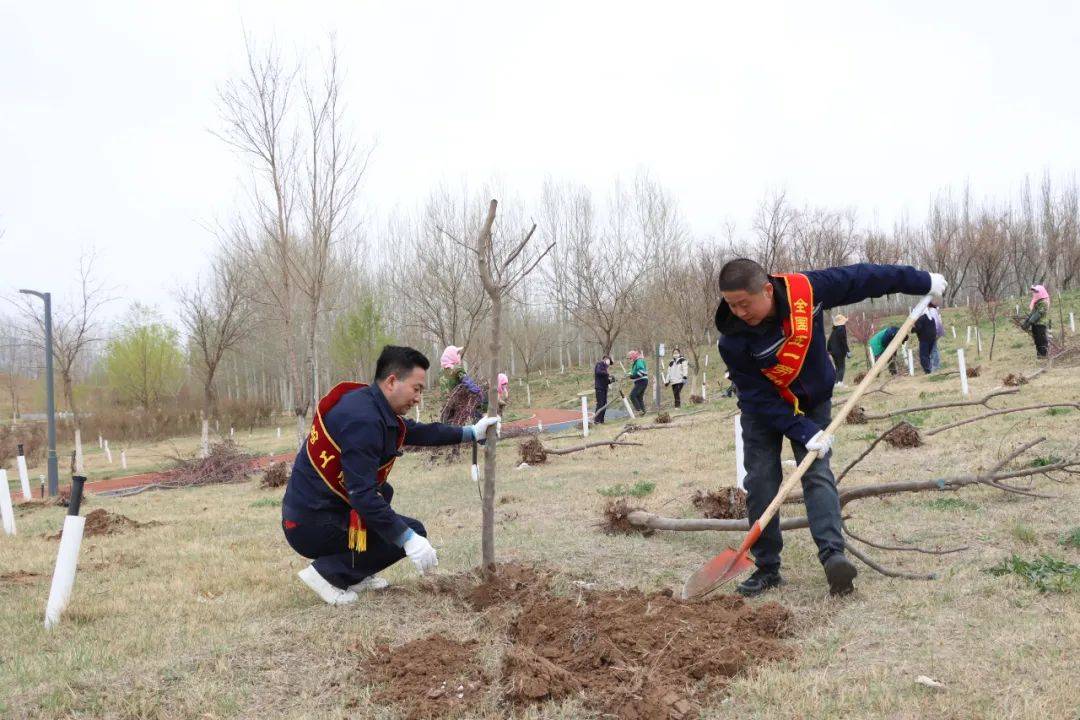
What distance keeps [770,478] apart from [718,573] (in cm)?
63

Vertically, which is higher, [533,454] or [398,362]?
Answer: [398,362]

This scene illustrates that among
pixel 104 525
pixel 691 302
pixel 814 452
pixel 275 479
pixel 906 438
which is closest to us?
pixel 814 452

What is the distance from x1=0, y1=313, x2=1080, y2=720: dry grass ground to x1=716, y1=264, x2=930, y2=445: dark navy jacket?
96 cm

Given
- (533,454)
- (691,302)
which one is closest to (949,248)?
(691,302)

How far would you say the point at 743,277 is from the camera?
371cm

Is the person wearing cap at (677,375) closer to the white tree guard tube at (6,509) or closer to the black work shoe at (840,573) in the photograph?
the white tree guard tube at (6,509)

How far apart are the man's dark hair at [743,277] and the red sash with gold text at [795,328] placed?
18 centimetres

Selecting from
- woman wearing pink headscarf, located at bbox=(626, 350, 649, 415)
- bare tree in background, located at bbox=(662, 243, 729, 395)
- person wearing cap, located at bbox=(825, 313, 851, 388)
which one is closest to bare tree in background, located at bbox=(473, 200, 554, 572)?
woman wearing pink headscarf, located at bbox=(626, 350, 649, 415)

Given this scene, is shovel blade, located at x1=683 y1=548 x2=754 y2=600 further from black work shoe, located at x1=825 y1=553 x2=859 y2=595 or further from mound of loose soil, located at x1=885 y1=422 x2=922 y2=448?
mound of loose soil, located at x1=885 y1=422 x2=922 y2=448

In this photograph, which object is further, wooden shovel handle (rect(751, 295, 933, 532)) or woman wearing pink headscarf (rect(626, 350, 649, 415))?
woman wearing pink headscarf (rect(626, 350, 649, 415))

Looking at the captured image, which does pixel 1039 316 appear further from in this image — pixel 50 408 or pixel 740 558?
pixel 50 408

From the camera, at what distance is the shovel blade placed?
3.92 m

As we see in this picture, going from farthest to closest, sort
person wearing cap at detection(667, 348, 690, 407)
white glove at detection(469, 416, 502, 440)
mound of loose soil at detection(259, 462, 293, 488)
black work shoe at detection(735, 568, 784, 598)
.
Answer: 1. person wearing cap at detection(667, 348, 690, 407)
2. mound of loose soil at detection(259, 462, 293, 488)
3. white glove at detection(469, 416, 502, 440)
4. black work shoe at detection(735, 568, 784, 598)

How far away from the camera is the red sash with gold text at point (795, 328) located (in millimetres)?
3844
